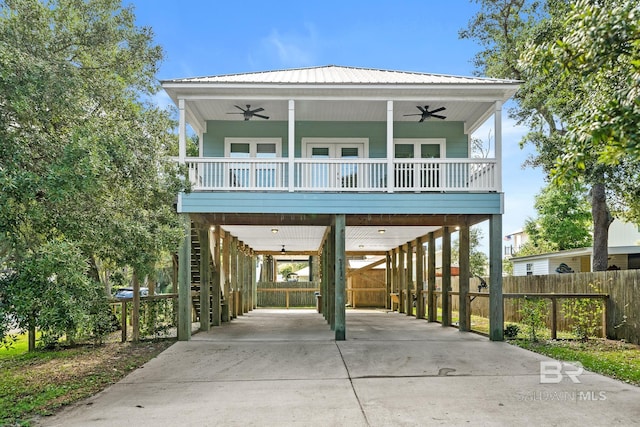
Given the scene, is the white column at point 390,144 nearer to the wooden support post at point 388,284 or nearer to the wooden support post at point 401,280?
the wooden support post at point 401,280

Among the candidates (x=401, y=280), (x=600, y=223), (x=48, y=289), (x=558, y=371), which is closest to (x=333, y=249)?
(x=558, y=371)

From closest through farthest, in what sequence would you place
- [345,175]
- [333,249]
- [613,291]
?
[613,291], [345,175], [333,249]

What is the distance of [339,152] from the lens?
13750 millimetres

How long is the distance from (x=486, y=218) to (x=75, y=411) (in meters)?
9.03

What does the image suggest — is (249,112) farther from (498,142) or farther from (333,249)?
(498,142)

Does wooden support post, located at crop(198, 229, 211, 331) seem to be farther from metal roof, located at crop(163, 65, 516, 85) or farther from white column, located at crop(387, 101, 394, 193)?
white column, located at crop(387, 101, 394, 193)

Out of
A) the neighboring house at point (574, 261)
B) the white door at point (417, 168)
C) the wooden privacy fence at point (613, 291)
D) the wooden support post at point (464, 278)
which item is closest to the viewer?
the wooden privacy fence at point (613, 291)

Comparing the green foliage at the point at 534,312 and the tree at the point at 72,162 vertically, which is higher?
the tree at the point at 72,162

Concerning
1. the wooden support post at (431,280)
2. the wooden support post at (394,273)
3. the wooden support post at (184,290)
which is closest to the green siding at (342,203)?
the wooden support post at (184,290)

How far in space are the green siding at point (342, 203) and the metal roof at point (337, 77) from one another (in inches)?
93.2

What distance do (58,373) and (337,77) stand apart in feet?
27.9

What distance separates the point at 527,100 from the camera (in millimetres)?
16062

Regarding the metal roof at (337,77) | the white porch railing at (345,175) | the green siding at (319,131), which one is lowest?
the white porch railing at (345,175)

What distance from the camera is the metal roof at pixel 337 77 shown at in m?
11.2
